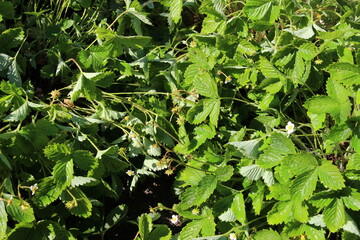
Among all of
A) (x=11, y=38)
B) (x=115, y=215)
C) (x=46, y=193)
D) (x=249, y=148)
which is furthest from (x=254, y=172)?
(x=11, y=38)

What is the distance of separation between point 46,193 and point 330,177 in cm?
94

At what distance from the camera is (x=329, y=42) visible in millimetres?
1616

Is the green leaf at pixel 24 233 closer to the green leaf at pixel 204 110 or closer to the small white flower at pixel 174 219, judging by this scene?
the small white flower at pixel 174 219

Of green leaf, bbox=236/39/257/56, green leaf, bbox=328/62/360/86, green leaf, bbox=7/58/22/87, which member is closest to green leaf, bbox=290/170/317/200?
green leaf, bbox=328/62/360/86

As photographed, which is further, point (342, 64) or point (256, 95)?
point (256, 95)

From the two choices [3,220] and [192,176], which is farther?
[192,176]

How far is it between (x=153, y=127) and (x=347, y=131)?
0.76 meters

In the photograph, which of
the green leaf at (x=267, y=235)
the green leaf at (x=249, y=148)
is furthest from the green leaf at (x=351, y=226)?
the green leaf at (x=249, y=148)

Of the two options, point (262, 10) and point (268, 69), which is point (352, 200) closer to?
point (268, 69)

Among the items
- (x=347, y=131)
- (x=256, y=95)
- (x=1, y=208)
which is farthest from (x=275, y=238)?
(x=1, y=208)

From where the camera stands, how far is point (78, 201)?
1537 millimetres

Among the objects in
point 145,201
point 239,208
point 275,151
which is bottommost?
point 145,201

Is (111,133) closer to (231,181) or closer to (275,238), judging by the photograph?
(231,181)

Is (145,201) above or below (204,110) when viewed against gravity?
below
